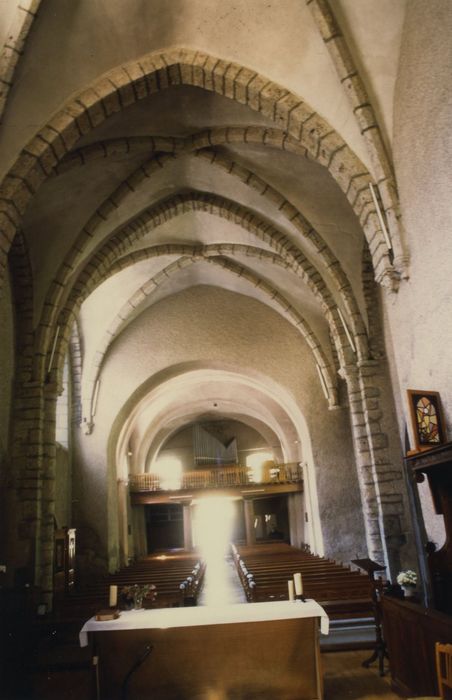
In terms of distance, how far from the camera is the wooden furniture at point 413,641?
4.76 metres

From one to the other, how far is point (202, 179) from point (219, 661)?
9069 millimetres

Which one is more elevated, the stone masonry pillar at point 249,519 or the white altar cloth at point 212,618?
the stone masonry pillar at point 249,519

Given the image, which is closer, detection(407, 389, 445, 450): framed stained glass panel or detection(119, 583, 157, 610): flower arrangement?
detection(407, 389, 445, 450): framed stained glass panel

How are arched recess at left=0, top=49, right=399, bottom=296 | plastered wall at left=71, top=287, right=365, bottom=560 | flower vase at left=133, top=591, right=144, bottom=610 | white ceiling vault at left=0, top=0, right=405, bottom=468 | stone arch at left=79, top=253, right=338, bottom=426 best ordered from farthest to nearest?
plastered wall at left=71, top=287, right=365, bottom=560
stone arch at left=79, top=253, right=338, bottom=426
arched recess at left=0, top=49, right=399, bottom=296
white ceiling vault at left=0, top=0, right=405, bottom=468
flower vase at left=133, top=591, right=144, bottom=610

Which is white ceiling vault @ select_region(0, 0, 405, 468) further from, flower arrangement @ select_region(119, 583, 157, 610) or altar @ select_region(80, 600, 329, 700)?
flower arrangement @ select_region(119, 583, 157, 610)

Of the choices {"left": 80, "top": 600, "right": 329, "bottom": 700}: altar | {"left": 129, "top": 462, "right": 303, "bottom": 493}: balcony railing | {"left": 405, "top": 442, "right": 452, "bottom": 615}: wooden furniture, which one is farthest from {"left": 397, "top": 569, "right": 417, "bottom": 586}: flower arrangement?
{"left": 129, "top": 462, "right": 303, "bottom": 493}: balcony railing

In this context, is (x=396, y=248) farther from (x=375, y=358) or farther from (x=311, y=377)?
(x=311, y=377)

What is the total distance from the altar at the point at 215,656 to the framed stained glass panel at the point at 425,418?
1994mm

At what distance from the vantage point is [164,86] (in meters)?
8.13

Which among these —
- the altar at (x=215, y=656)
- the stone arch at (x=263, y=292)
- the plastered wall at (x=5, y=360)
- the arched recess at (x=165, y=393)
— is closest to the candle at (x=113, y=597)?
the altar at (x=215, y=656)

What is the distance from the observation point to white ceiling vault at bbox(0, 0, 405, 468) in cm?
716

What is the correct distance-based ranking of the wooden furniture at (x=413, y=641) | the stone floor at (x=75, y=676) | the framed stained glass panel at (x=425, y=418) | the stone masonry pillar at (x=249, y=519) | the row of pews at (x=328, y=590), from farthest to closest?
the stone masonry pillar at (x=249, y=519) < the row of pews at (x=328, y=590) < the stone floor at (x=75, y=676) < the framed stained glass panel at (x=425, y=418) < the wooden furniture at (x=413, y=641)

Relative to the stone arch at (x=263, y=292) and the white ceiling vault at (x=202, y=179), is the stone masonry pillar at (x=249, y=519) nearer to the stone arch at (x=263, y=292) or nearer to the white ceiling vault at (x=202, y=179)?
the white ceiling vault at (x=202, y=179)

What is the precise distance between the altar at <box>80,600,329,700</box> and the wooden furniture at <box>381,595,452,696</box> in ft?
2.60
